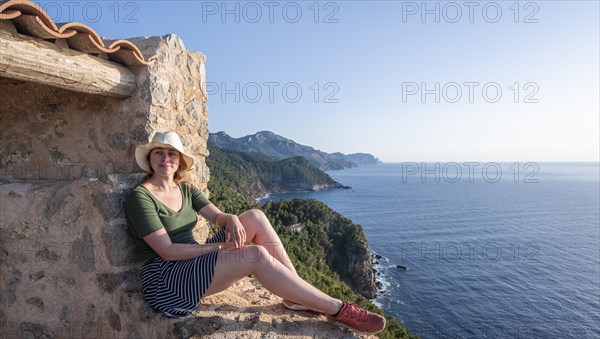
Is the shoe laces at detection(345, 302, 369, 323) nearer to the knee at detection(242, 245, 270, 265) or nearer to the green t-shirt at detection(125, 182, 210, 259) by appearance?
the knee at detection(242, 245, 270, 265)

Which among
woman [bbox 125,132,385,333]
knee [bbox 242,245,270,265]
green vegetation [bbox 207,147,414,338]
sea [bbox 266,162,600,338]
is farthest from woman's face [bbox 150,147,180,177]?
green vegetation [bbox 207,147,414,338]

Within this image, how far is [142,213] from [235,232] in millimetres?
663

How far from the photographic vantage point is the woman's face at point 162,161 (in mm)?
2713

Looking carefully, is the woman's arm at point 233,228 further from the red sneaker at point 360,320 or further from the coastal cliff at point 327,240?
the coastal cliff at point 327,240

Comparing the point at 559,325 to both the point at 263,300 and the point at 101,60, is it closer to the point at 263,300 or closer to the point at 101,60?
the point at 263,300

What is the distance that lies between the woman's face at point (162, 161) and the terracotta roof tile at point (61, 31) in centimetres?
86

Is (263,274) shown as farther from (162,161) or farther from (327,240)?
(327,240)

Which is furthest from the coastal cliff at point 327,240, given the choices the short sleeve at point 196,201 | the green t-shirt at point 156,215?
the green t-shirt at point 156,215

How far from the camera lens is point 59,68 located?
7.65ft

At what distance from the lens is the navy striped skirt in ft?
7.74

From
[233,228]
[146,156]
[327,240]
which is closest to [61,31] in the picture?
[146,156]

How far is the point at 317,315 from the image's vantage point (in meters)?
2.73

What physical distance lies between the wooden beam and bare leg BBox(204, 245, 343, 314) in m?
1.65

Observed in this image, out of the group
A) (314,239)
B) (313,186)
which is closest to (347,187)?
(313,186)
